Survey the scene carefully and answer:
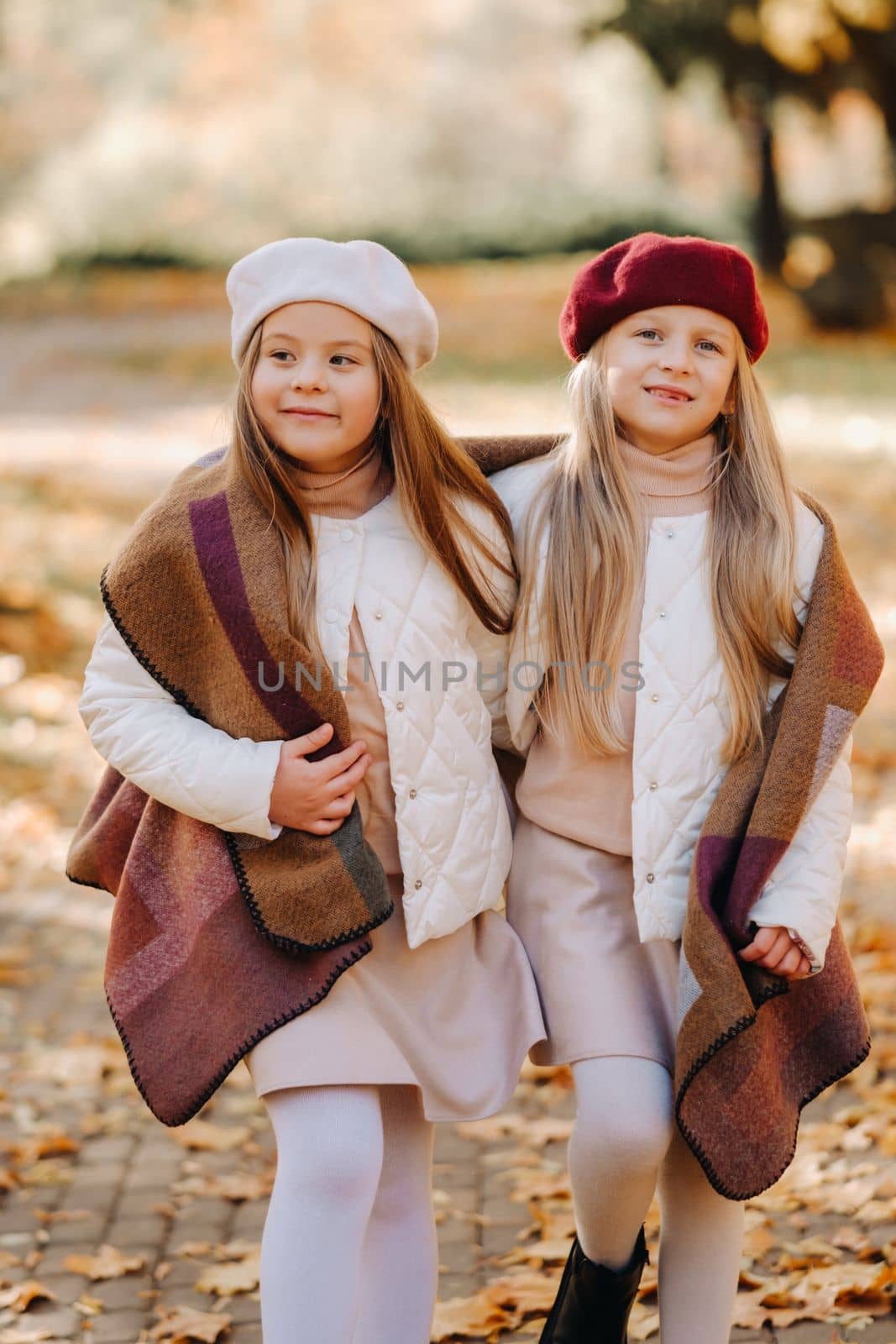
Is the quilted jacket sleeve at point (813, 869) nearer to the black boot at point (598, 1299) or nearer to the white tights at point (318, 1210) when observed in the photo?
the black boot at point (598, 1299)

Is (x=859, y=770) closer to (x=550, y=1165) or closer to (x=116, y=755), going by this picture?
(x=550, y=1165)

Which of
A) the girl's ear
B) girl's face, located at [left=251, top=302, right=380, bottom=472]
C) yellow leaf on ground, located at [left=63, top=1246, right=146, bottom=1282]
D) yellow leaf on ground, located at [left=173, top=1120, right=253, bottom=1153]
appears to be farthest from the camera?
yellow leaf on ground, located at [left=173, top=1120, right=253, bottom=1153]

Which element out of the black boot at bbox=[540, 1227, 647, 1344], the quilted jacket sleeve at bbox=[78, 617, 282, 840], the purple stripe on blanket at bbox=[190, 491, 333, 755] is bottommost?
the black boot at bbox=[540, 1227, 647, 1344]

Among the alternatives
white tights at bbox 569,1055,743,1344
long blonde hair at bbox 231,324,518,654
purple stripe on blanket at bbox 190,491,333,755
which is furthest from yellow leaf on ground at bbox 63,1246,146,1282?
long blonde hair at bbox 231,324,518,654

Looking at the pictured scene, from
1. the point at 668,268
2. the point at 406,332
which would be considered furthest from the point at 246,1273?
the point at 668,268

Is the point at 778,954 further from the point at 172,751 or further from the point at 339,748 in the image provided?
the point at 172,751

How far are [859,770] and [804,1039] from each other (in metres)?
4.23

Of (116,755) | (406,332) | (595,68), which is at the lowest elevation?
(116,755)

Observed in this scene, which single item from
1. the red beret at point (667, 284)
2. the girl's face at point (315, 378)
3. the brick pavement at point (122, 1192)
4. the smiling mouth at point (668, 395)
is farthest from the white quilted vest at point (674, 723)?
the brick pavement at point (122, 1192)

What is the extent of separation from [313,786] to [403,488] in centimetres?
53

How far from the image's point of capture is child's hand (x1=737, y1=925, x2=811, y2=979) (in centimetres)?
242

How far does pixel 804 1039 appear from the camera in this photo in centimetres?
258

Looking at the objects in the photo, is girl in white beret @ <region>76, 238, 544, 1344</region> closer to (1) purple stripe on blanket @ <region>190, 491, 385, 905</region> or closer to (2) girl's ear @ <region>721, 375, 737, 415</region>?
(1) purple stripe on blanket @ <region>190, 491, 385, 905</region>

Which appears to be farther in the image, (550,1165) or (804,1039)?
(550,1165)
